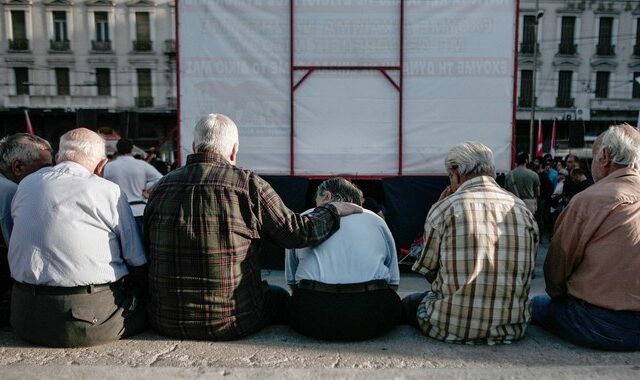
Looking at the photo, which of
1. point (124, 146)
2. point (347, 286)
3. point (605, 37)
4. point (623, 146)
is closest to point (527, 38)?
point (605, 37)

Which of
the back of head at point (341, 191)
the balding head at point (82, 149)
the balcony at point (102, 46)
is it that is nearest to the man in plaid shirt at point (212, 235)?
the back of head at point (341, 191)

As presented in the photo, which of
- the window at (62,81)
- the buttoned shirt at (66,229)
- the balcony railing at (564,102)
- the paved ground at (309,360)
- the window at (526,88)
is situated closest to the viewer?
the paved ground at (309,360)

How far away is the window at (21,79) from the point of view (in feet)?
102

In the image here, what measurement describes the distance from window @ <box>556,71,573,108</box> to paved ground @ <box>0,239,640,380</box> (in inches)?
1299

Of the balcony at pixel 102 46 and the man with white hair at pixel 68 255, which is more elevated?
the balcony at pixel 102 46

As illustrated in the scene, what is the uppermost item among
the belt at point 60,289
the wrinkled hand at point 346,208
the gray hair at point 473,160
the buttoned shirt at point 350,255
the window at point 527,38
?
the window at point 527,38

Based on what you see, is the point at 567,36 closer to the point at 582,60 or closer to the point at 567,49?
the point at 567,49

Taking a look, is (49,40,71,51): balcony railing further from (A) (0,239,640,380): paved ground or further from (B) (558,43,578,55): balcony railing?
(A) (0,239,640,380): paved ground

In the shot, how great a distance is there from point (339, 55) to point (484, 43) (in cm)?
184

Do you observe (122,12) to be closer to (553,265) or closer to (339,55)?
(339,55)

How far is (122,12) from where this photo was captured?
3119cm

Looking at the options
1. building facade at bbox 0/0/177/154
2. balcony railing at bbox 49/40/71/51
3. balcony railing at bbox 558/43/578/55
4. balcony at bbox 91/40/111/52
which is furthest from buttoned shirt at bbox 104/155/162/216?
balcony railing at bbox 558/43/578/55

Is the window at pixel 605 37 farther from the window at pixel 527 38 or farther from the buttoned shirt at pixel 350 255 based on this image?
the buttoned shirt at pixel 350 255

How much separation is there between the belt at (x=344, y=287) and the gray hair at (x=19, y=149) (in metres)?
1.90
